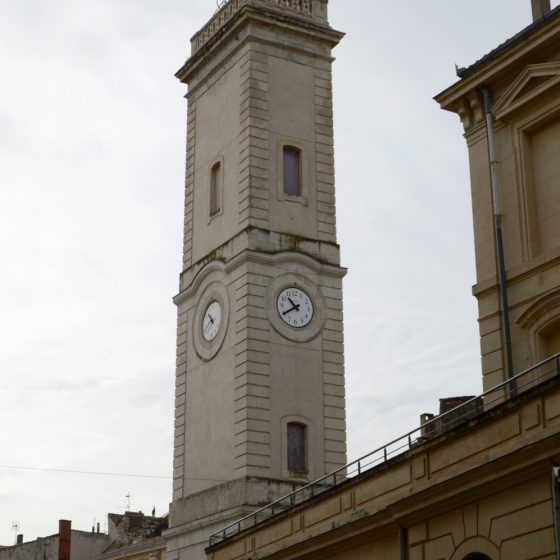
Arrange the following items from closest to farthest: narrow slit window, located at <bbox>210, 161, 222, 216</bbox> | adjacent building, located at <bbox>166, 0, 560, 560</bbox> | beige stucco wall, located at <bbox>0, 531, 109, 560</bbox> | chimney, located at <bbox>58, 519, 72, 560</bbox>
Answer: adjacent building, located at <bbox>166, 0, 560, 560</bbox> → narrow slit window, located at <bbox>210, 161, 222, 216</bbox> → chimney, located at <bbox>58, 519, 72, 560</bbox> → beige stucco wall, located at <bbox>0, 531, 109, 560</bbox>

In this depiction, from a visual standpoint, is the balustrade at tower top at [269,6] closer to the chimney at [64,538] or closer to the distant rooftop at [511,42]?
the distant rooftop at [511,42]

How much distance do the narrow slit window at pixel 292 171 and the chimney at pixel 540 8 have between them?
747 inches

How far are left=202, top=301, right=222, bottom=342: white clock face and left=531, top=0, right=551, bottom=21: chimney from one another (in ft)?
66.5

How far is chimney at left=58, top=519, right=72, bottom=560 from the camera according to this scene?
78.1 metres

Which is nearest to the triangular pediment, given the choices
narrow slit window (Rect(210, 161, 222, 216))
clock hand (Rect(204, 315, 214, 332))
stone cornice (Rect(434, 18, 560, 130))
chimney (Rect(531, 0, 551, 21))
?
stone cornice (Rect(434, 18, 560, 130))

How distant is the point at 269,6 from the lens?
162 ft

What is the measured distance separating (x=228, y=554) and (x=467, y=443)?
11.9 m

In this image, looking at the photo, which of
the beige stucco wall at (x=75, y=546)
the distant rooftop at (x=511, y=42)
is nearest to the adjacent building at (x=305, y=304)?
the distant rooftop at (x=511, y=42)

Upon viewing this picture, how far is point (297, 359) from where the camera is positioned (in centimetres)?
4531

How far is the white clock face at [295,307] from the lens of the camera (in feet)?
150

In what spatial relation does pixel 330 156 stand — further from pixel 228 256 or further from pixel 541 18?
pixel 541 18

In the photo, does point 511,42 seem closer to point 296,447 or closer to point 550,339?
point 550,339

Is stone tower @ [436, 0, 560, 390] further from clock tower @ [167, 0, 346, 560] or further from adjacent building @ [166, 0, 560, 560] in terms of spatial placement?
clock tower @ [167, 0, 346, 560]

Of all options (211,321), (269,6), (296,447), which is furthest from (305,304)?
(269,6)
